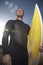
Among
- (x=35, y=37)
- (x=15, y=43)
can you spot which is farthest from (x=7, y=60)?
(x=35, y=37)

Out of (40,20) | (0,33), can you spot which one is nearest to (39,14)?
(40,20)

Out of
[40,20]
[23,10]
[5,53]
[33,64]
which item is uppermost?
[23,10]

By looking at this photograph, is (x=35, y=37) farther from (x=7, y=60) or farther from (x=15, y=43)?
(x=7, y=60)

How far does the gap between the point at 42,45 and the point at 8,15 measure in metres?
0.47

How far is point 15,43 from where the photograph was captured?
1747 mm

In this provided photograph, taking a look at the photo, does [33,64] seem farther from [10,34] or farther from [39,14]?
[39,14]

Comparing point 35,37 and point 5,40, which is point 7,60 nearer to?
point 5,40

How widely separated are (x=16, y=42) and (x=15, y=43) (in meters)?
0.01

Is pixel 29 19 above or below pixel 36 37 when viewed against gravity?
above

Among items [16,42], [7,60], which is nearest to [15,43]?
[16,42]

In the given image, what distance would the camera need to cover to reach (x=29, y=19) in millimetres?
1794

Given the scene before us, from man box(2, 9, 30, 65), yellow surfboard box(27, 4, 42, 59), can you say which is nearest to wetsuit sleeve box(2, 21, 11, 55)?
man box(2, 9, 30, 65)

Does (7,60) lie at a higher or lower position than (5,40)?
lower

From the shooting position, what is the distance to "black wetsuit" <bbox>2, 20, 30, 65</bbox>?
174cm
